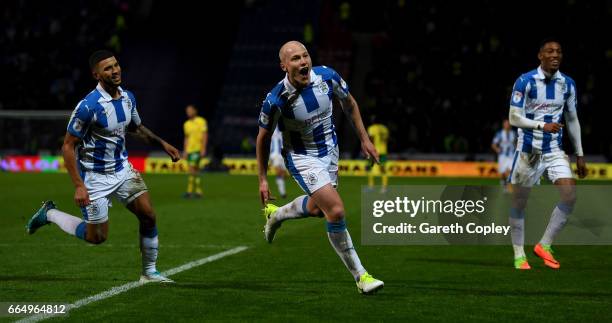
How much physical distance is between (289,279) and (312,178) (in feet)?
5.65

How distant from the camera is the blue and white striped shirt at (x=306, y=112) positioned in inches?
343

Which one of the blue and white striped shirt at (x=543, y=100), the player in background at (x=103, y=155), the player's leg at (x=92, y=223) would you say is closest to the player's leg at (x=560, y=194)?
the blue and white striped shirt at (x=543, y=100)

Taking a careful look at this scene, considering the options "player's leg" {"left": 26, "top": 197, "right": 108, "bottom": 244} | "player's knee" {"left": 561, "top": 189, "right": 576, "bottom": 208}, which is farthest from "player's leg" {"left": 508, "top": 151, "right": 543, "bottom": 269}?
"player's leg" {"left": 26, "top": 197, "right": 108, "bottom": 244}

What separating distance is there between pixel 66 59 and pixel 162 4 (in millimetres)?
4603

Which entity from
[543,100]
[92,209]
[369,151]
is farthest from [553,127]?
[92,209]

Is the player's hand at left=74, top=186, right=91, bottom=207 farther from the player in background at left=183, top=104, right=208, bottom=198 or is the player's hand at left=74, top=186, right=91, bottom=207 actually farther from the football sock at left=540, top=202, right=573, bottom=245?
the player in background at left=183, top=104, right=208, bottom=198

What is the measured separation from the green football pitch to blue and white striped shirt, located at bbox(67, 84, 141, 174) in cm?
117

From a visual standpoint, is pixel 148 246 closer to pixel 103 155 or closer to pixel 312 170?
pixel 103 155

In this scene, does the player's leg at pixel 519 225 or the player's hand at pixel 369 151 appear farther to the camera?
the player's leg at pixel 519 225

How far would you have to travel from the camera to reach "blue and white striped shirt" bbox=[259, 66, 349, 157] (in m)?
8.72

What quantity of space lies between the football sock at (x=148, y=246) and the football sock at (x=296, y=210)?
4.03 ft

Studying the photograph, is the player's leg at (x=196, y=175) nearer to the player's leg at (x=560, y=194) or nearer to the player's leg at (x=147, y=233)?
the player's leg at (x=560, y=194)

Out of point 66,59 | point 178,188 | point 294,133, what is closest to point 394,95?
point 178,188

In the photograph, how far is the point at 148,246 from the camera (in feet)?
31.8
